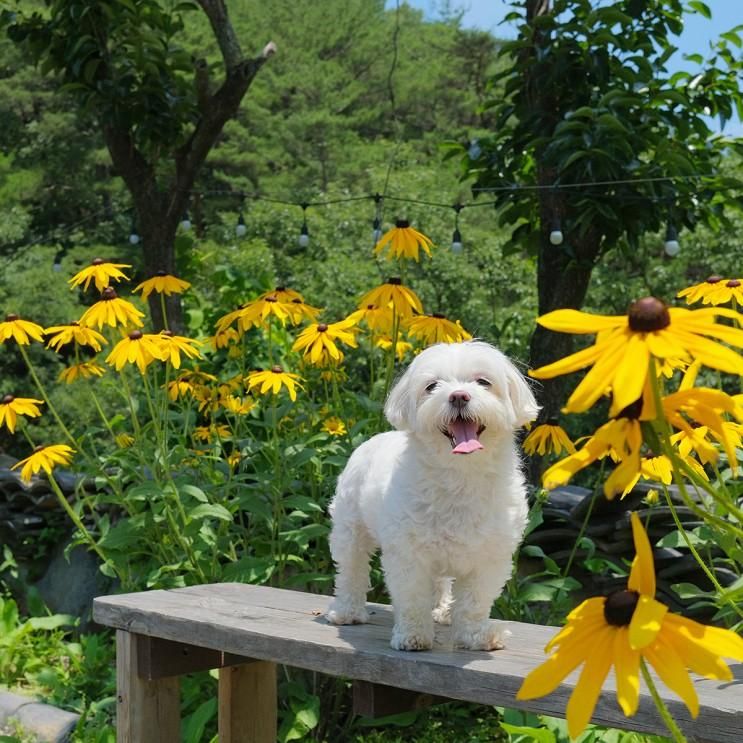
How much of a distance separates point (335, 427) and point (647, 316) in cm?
272

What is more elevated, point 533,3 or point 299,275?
point 533,3

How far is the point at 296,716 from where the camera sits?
3.46m

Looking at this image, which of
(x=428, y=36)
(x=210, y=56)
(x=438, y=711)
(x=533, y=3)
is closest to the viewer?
(x=438, y=711)

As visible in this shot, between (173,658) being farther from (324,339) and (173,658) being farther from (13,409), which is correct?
(324,339)

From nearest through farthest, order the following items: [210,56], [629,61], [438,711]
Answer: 1. [438,711]
2. [629,61]
3. [210,56]

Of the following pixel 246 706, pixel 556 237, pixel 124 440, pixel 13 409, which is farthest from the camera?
pixel 556 237

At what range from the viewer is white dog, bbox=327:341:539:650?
2.12 m

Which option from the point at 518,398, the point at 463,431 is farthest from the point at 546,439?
the point at 463,431

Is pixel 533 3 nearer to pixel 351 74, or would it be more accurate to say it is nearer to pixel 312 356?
pixel 312 356

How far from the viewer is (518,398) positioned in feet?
7.19

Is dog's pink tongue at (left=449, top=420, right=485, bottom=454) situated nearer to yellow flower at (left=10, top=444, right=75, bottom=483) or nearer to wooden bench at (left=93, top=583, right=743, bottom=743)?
wooden bench at (left=93, top=583, right=743, bottom=743)

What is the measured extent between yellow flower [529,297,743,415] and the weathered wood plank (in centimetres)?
218

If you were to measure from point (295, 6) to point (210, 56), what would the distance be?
212 inches

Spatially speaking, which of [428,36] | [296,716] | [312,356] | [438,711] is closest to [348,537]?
[312,356]
